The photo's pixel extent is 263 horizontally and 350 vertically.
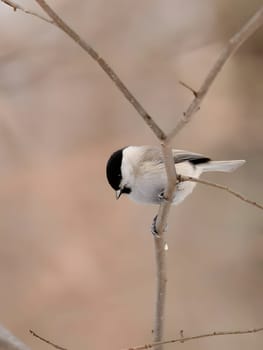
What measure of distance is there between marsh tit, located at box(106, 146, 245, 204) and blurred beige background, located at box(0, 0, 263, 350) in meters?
0.69

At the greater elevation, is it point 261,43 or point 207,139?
point 261,43

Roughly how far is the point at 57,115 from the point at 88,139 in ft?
0.43

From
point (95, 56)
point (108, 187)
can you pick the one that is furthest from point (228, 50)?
point (108, 187)

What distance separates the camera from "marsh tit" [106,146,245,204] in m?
1.23

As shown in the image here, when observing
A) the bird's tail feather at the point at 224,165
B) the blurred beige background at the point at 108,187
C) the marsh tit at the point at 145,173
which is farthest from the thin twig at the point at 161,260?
the blurred beige background at the point at 108,187

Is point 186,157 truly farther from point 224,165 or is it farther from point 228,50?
point 228,50

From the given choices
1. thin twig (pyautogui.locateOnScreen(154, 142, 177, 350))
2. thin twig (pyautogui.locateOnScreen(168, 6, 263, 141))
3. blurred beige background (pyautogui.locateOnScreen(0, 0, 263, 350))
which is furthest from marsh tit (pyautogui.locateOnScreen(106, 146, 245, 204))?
blurred beige background (pyautogui.locateOnScreen(0, 0, 263, 350))

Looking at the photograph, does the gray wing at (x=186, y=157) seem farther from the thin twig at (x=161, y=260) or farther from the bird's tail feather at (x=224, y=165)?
the thin twig at (x=161, y=260)

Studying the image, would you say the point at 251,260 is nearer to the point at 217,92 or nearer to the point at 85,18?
the point at 217,92

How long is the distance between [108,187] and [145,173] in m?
0.76

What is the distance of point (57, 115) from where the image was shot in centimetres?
203

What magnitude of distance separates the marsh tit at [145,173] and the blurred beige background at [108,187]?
0.69 m

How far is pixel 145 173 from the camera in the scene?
1.24m

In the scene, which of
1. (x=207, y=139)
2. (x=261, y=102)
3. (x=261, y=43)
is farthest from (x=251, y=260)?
(x=261, y=43)
